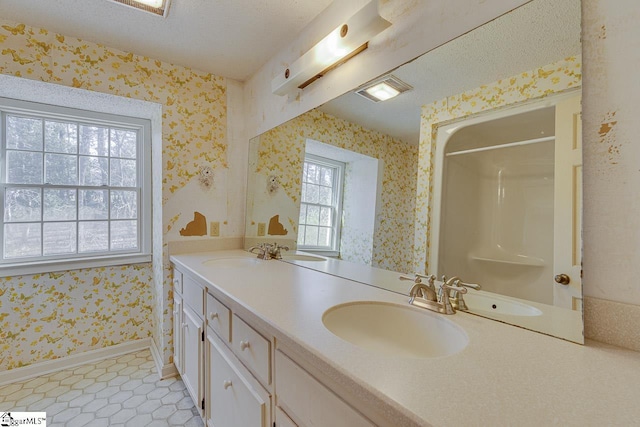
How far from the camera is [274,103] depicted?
6.45 ft

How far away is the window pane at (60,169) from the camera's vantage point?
212 centimetres

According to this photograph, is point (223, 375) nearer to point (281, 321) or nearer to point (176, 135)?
point (281, 321)

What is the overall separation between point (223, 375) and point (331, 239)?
32.2 inches

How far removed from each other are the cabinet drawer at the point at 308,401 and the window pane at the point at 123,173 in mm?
2284

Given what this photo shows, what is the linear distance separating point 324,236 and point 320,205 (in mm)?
186

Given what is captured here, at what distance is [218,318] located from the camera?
1266 mm

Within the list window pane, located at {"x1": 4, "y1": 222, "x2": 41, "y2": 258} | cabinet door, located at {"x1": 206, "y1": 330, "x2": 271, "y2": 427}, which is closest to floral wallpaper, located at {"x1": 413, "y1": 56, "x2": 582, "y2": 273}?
cabinet door, located at {"x1": 206, "y1": 330, "x2": 271, "y2": 427}

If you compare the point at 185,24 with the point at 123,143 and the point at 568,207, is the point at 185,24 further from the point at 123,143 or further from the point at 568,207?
the point at 568,207

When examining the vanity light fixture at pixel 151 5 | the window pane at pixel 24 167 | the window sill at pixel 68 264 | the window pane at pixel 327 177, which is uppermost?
the vanity light fixture at pixel 151 5

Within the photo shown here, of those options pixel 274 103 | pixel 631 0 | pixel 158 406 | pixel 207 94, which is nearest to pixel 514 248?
pixel 631 0

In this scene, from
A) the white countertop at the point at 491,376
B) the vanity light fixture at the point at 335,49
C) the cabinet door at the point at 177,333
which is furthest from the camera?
the cabinet door at the point at 177,333

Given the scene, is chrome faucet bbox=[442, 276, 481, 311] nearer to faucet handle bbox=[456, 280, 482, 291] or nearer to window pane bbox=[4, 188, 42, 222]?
faucet handle bbox=[456, 280, 482, 291]

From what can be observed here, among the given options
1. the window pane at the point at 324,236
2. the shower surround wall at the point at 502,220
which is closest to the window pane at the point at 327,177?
the window pane at the point at 324,236

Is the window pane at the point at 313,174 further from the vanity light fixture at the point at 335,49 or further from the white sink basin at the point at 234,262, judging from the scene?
the white sink basin at the point at 234,262
